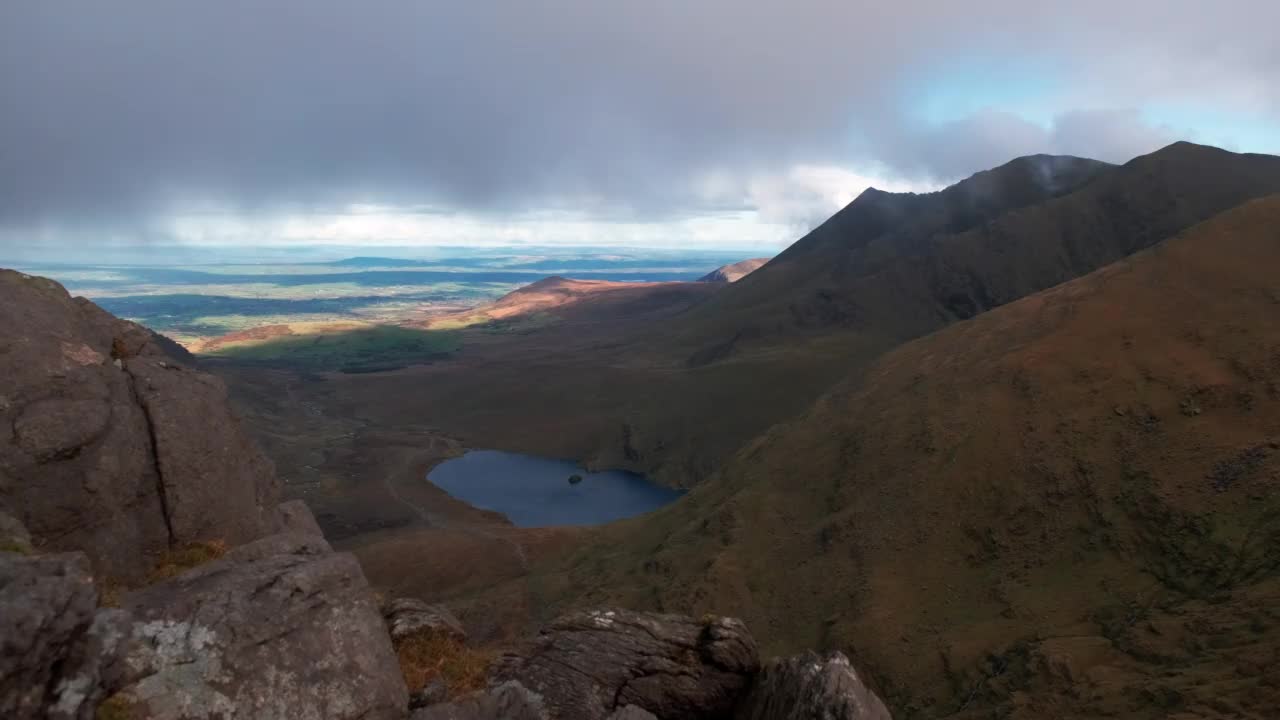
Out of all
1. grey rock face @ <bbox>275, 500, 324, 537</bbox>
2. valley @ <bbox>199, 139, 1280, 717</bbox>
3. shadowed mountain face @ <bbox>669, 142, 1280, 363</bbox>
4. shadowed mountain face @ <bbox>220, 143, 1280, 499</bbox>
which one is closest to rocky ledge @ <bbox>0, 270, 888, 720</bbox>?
grey rock face @ <bbox>275, 500, 324, 537</bbox>

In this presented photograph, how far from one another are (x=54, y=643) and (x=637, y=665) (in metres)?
11.0

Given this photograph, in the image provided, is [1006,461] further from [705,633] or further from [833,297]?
[833,297]

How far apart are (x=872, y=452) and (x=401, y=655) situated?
37.5 meters

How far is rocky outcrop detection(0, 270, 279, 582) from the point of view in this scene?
13.1 meters

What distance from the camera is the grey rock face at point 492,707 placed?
11.1 m

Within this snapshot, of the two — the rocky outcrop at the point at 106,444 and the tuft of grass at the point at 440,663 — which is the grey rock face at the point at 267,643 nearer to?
the tuft of grass at the point at 440,663

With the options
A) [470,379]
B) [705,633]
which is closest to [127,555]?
[705,633]

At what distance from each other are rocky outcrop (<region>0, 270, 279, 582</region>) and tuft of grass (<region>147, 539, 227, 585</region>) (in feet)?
0.88

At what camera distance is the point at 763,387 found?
10944 centimetres

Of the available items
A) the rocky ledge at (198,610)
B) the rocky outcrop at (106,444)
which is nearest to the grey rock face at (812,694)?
the rocky ledge at (198,610)

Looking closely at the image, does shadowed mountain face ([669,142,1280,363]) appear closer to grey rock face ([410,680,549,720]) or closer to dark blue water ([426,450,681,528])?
dark blue water ([426,450,681,528])

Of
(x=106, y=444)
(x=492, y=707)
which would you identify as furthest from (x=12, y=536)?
(x=492, y=707)

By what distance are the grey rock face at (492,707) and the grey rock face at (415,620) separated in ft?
9.82

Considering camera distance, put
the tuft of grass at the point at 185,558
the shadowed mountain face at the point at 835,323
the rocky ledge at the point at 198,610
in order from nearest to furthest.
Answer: the rocky ledge at the point at 198,610 → the tuft of grass at the point at 185,558 → the shadowed mountain face at the point at 835,323
